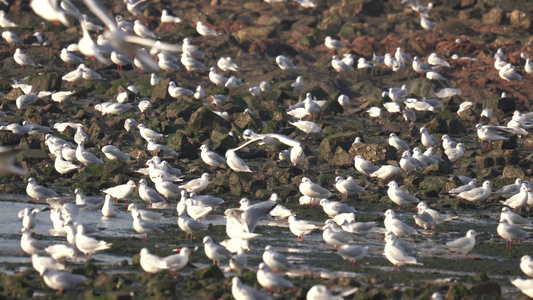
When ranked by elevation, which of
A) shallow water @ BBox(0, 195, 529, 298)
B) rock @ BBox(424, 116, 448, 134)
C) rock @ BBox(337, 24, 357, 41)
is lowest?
rock @ BBox(337, 24, 357, 41)

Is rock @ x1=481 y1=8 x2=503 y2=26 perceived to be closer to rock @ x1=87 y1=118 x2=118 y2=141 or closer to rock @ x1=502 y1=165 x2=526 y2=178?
rock @ x1=502 y1=165 x2=526 y2=178

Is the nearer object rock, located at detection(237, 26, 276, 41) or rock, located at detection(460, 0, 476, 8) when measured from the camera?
rock, located at detection(237, 26, 276, 41)

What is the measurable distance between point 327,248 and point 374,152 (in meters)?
6.61

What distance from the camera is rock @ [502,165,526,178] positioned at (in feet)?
62.4

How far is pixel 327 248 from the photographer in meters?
14.0

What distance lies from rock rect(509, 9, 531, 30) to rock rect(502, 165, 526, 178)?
1877 centimetres

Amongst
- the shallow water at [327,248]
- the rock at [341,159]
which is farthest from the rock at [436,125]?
the shallow water at [327,248]

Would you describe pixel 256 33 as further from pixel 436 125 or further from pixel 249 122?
pixel 436 125

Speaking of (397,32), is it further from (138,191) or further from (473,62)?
(138,191)

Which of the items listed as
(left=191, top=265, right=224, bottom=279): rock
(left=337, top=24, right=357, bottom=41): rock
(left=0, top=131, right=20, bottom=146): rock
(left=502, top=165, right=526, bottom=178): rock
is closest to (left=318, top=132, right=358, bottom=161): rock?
(left=502, top=165, right=526, bottom=178): rock

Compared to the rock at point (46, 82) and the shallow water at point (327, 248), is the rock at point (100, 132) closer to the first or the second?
the shallow water at point (327, 248)

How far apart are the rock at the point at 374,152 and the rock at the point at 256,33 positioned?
15120mm

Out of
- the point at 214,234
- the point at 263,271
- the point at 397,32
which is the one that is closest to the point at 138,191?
the point at 214,234

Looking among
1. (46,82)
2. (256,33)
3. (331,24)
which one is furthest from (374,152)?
(331,24)
